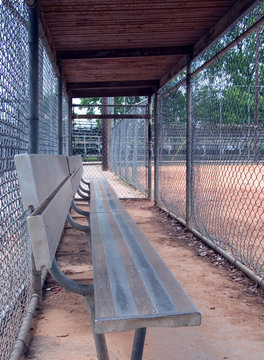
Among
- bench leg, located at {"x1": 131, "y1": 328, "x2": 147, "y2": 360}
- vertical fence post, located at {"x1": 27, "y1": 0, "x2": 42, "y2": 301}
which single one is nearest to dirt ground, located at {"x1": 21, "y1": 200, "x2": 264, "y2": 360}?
bench leg, located at {"x1": 131, "y1": 328, "x2": 147, "y2": 360}

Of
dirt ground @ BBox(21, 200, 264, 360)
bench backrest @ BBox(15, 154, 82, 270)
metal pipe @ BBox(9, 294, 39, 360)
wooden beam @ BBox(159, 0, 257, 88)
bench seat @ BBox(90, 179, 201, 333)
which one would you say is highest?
wooden beam @ BBox(159, 0, 257, 88)

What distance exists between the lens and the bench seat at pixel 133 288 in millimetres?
1551

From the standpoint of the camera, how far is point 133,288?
Answer: 1.83 m

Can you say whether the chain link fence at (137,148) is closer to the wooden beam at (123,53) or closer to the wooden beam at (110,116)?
the wooden beam at (110,116)

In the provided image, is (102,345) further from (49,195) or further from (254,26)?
(254,26)

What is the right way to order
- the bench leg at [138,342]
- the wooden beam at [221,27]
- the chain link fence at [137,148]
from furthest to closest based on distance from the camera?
the chain link fence at [137,148] → the wooden beam at [221,27] → the bench leg at [138,342]

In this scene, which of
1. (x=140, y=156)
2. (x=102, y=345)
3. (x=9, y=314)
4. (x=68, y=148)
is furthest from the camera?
(x=140, y=156)

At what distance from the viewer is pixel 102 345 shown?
2.16m

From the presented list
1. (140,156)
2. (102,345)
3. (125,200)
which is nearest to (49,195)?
(102,345)

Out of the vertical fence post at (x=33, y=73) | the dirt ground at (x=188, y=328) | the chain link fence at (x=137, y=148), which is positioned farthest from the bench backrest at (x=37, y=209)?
the chain link fence at (x=137, y=148)

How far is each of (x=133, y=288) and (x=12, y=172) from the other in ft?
4.24

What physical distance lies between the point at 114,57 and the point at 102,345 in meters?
4.86

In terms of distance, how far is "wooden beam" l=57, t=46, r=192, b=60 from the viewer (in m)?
6.06

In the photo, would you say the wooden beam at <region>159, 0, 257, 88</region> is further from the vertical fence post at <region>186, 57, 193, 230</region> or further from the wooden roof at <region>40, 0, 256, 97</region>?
the vertical fence post at <region>186, 57, 193, 230</region>
